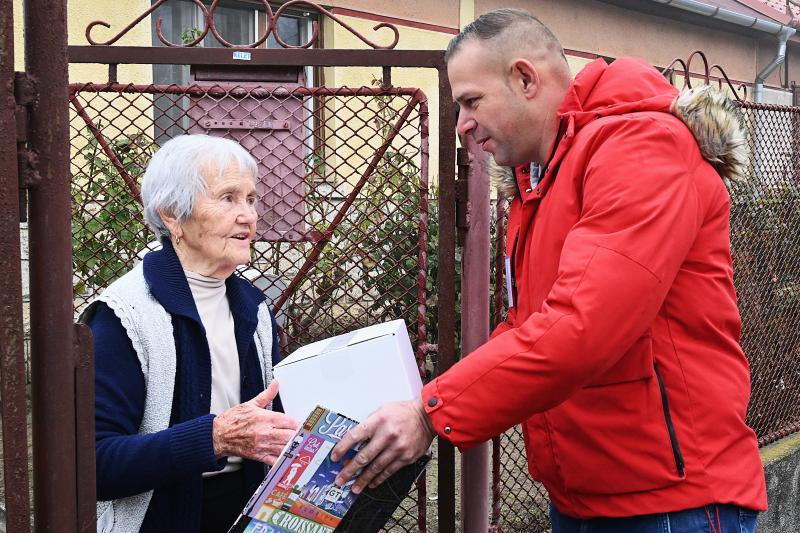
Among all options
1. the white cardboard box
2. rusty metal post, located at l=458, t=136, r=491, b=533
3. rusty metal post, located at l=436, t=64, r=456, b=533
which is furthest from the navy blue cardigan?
rusty metal post, located at l=458, t=136, r=491, b=533

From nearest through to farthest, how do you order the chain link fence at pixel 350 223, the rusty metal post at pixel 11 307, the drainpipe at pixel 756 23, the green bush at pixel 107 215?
the rusty metal post at pixel 11 307, the chain link fence at pixel 350 223, the green bush at pixel 107 215, the drainpipe at pixel 756 23

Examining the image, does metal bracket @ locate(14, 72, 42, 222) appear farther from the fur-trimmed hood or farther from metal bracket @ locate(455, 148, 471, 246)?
metal bracket @ locate(455, 148, 471, 246)

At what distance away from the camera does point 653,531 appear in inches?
75.2

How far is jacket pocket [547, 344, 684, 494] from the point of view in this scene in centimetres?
188

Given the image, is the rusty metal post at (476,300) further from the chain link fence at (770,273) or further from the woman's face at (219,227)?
the chain link fence at (770,273)

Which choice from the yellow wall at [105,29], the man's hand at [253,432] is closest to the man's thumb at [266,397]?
the man's hand at [253,432]

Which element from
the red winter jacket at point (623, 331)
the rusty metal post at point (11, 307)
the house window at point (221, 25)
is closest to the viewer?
the rusty metal post at point (11, 307)

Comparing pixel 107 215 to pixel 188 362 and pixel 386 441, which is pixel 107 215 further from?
pixel 386 441

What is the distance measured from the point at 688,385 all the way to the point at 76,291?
2.60 meters

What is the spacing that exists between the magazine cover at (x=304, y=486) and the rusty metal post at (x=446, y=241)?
73 cm

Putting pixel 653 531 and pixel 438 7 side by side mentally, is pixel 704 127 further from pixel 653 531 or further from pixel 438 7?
pixel 438 7

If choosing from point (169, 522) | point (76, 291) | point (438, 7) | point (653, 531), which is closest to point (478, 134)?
point (653, 531)

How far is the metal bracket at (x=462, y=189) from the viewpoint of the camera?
101 inches

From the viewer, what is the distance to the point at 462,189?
2.56 metres
